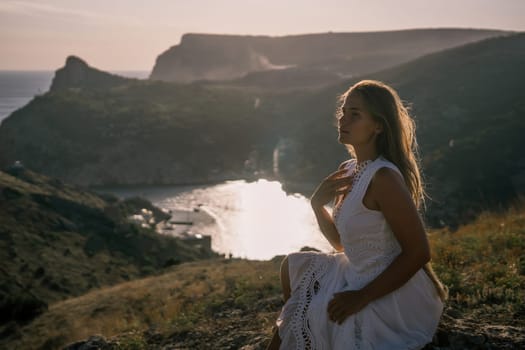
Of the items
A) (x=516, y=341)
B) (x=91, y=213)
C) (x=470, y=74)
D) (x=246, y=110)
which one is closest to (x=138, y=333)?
(x=516, y=341)

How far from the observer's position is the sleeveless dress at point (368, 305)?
3.67 m

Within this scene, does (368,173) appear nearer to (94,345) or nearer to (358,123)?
(358,123)

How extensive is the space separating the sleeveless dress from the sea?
160 ft

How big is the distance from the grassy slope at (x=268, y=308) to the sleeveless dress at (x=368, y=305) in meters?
1.33

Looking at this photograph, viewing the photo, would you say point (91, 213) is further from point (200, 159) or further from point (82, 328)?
point (200, 159)

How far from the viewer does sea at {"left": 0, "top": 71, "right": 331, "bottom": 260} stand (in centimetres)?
6116

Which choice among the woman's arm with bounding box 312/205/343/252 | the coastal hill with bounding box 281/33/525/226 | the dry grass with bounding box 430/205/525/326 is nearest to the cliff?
the coastal hill with bounding box 281/33/525/226

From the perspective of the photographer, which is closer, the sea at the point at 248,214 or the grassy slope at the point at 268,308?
the grassy slope at the point at 268,308

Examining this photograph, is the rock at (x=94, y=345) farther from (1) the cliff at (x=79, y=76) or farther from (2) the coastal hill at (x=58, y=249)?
(1) the cliff at (x=79, y=76)

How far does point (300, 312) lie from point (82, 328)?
30.6ft

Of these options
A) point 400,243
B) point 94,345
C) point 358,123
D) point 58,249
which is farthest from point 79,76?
point 400,243

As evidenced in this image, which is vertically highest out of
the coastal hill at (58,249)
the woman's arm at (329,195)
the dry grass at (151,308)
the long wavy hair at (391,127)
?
the long wavy hair at (391,127)

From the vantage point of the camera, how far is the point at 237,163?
10519 centimetres

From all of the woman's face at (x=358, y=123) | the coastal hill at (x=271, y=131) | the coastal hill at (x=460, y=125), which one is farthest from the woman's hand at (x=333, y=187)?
the coastal hill at (x=271, y=131)
